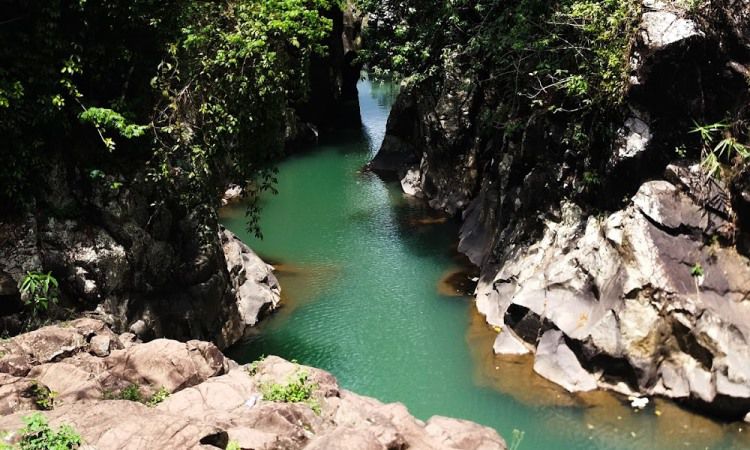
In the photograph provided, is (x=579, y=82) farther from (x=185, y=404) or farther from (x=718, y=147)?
(x=185, y=404)

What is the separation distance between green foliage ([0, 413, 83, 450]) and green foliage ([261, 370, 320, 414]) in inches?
116

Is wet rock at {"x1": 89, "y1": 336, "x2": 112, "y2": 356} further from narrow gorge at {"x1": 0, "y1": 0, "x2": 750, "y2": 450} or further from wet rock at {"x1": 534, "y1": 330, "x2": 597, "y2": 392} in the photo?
wet rock at {"x1": 534, "y1": 330, "x2": 597, "y2": 392}

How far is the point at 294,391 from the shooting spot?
8867 millimetres

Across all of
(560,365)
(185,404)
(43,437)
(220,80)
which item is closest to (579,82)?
(560,365)

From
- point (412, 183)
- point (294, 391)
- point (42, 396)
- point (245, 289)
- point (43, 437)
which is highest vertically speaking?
point (43, 437)

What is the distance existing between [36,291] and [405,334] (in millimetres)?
7889

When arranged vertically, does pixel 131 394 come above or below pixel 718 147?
below

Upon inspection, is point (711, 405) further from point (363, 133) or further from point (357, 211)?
point (363, 133)

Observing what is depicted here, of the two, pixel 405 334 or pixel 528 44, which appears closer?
pixel 405 334

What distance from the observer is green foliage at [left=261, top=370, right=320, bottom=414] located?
877 centimetres

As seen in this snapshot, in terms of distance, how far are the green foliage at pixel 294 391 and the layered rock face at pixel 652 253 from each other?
604cm

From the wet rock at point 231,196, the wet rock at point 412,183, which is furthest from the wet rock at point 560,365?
the wet rock at point 231,196

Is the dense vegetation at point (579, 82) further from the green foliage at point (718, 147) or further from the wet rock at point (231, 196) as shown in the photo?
the wet rock at point (231, 196)

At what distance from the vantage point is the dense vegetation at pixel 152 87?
10.9m
